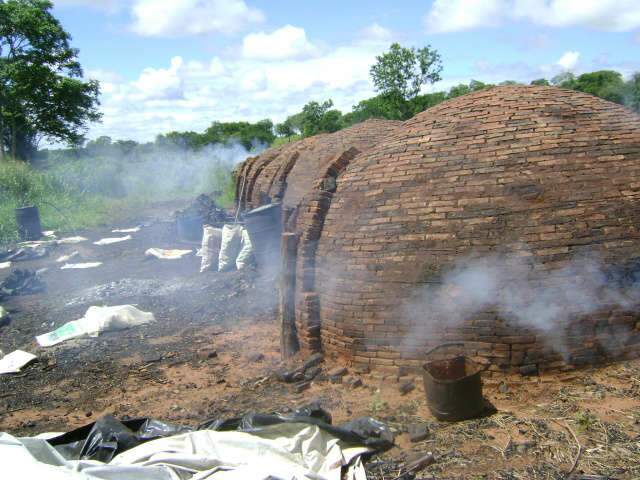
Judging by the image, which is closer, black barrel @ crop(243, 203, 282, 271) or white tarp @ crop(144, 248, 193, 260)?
black barrel @ crop(243, 203, 282, 271)

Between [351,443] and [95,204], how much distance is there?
85.2 feet

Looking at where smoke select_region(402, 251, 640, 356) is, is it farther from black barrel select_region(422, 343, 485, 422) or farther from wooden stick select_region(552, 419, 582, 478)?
wooden stick select_region(552, 419, 582, 478)

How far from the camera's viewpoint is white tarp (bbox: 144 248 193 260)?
1576 cm

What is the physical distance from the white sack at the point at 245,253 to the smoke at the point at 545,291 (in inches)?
304

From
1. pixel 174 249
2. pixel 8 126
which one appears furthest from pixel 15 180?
pixel 174 249

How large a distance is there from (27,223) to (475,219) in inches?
767

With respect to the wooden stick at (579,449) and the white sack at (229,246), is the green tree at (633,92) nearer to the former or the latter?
the white sack at (229,246)

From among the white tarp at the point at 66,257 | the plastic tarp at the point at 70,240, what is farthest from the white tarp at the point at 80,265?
the plastic tarp at the point at 70,240

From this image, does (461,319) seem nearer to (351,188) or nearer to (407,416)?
(407,416)

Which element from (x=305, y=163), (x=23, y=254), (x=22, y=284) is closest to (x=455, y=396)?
(x=305, y=163)

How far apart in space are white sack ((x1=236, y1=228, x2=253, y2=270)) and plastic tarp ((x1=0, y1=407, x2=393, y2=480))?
7805 mm

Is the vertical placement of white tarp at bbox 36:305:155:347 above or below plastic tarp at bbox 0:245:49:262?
below

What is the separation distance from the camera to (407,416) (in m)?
5.50

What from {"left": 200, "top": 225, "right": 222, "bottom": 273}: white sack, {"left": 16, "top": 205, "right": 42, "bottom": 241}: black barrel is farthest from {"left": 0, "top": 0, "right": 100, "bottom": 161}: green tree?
{"left": 200, "top": 225, "right": 222, "bottom": 273}: white sack
